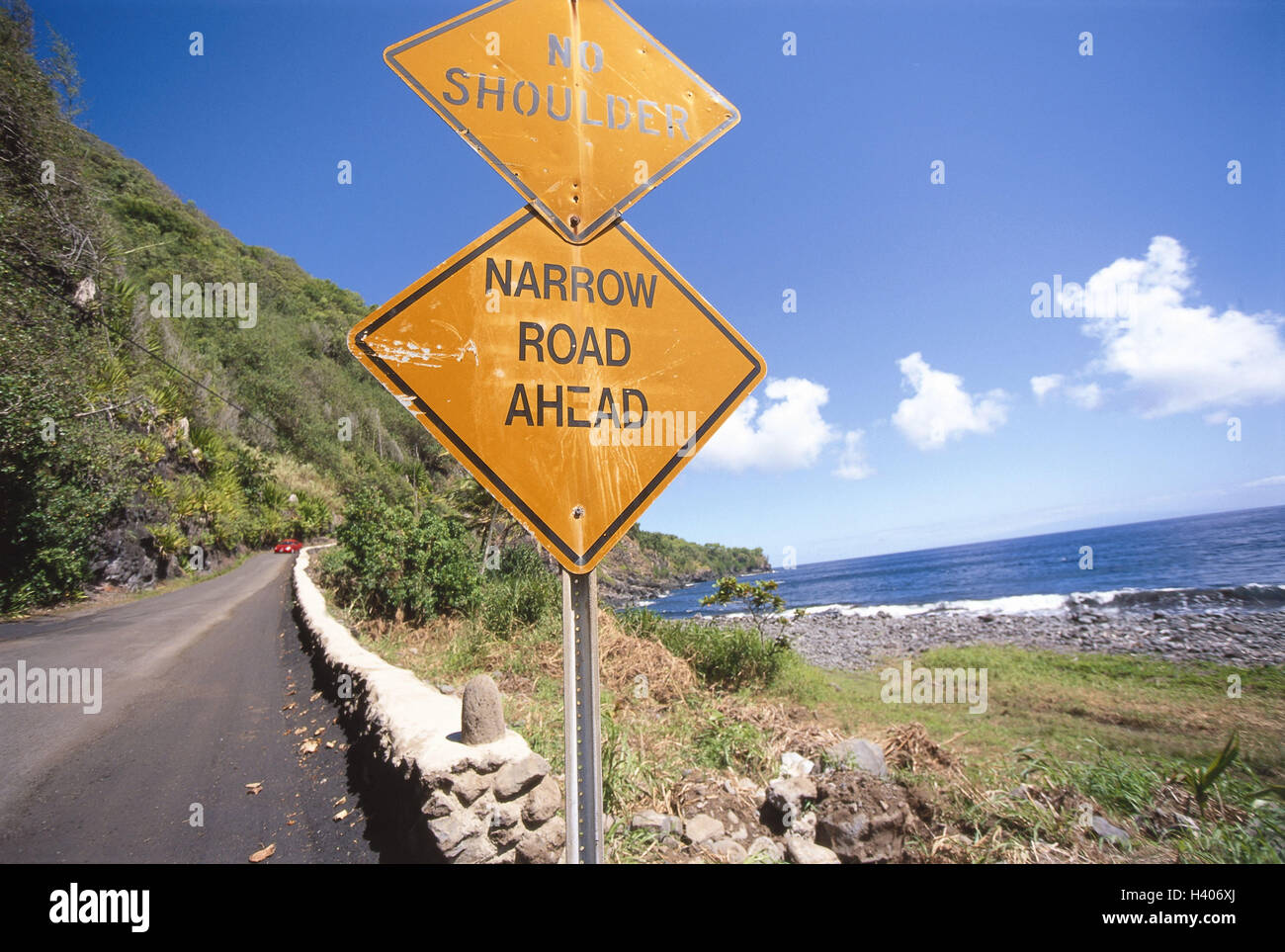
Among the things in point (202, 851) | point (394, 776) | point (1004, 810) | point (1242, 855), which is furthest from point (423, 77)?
point (1242, 855)

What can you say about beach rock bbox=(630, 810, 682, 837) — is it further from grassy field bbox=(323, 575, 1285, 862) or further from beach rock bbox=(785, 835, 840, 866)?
beach rock bbox=(785, 835, 840, 866)

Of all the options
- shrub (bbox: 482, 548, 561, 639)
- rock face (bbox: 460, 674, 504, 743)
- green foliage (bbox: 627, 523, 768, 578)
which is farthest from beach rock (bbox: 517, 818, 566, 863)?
green foliage (bbox: 627, 523, 768, 578)

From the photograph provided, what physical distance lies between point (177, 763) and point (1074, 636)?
70.7 ft

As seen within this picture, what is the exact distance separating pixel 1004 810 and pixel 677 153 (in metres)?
4.50

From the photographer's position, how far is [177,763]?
4008 mm

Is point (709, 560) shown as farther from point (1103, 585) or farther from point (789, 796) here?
point (789, 796)

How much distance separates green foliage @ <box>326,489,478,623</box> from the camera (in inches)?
317

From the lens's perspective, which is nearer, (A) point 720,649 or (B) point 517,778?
(B) point 517,778

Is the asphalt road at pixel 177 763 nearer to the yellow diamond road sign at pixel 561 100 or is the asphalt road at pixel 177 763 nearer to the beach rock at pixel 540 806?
the beach rock at pixel 540 806

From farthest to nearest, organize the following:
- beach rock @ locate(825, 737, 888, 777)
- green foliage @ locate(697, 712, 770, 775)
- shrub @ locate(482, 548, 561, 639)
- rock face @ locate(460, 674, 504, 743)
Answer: shrub @ locate(482, 548, 561, 639), green foliage @ locate(697, 712, 770, 775), beach rock @ locate(825, 737, 888, 777), rock face @ locate(460, 674, 504, 743)

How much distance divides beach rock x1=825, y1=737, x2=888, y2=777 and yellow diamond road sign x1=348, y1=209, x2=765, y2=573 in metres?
3.65

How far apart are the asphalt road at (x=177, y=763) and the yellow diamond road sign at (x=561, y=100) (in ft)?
11.9

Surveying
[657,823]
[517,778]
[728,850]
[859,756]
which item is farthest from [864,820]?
[517,778]

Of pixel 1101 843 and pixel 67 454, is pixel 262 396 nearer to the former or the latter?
pixel 67 454
